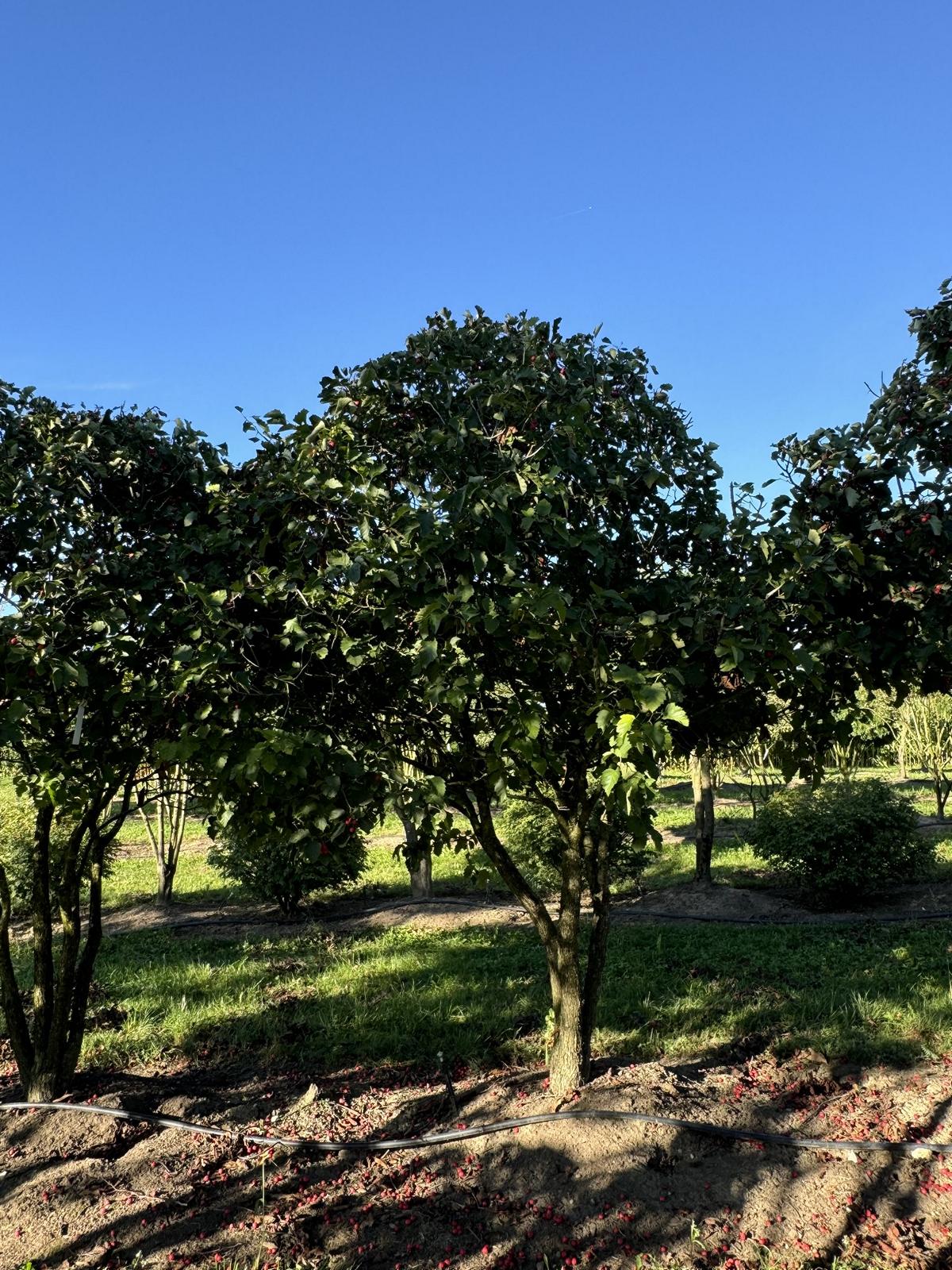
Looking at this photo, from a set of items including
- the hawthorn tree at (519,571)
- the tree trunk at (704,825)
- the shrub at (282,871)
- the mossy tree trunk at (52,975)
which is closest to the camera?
the hawthorn tree at (519,571)

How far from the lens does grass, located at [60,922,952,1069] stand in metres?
5.60

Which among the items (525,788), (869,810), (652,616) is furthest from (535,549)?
(869,810)

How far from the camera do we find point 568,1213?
368cm

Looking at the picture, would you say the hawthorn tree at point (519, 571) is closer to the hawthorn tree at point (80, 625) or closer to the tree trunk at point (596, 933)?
the tree trunk at point (596, 933)

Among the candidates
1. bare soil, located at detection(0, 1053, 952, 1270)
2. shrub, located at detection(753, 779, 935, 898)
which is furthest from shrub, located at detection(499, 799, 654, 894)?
bare soil, located at detection(0, 1053, 952, 1270)

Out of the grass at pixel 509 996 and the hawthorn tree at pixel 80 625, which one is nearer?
the hawthorn tree at pixel 80 625

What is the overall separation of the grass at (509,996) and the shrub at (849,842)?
1.26 metres

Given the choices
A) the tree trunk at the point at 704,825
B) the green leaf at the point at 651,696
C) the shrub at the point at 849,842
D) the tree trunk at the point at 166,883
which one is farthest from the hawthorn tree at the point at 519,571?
the tree trunk at the point at 166,883

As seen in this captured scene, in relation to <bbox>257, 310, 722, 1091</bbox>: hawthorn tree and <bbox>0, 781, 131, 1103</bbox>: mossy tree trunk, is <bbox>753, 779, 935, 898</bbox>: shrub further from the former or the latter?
<bbox>0, 781, 131, 1103</bbox>: mossy tree trunk

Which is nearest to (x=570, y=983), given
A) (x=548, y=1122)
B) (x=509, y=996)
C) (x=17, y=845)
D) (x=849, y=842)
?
(x=548, y=1122)

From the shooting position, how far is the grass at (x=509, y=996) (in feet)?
18.4

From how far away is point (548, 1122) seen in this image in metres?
4.27

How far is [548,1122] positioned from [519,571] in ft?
9.13

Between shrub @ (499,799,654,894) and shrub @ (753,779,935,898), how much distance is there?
179 centimetres
